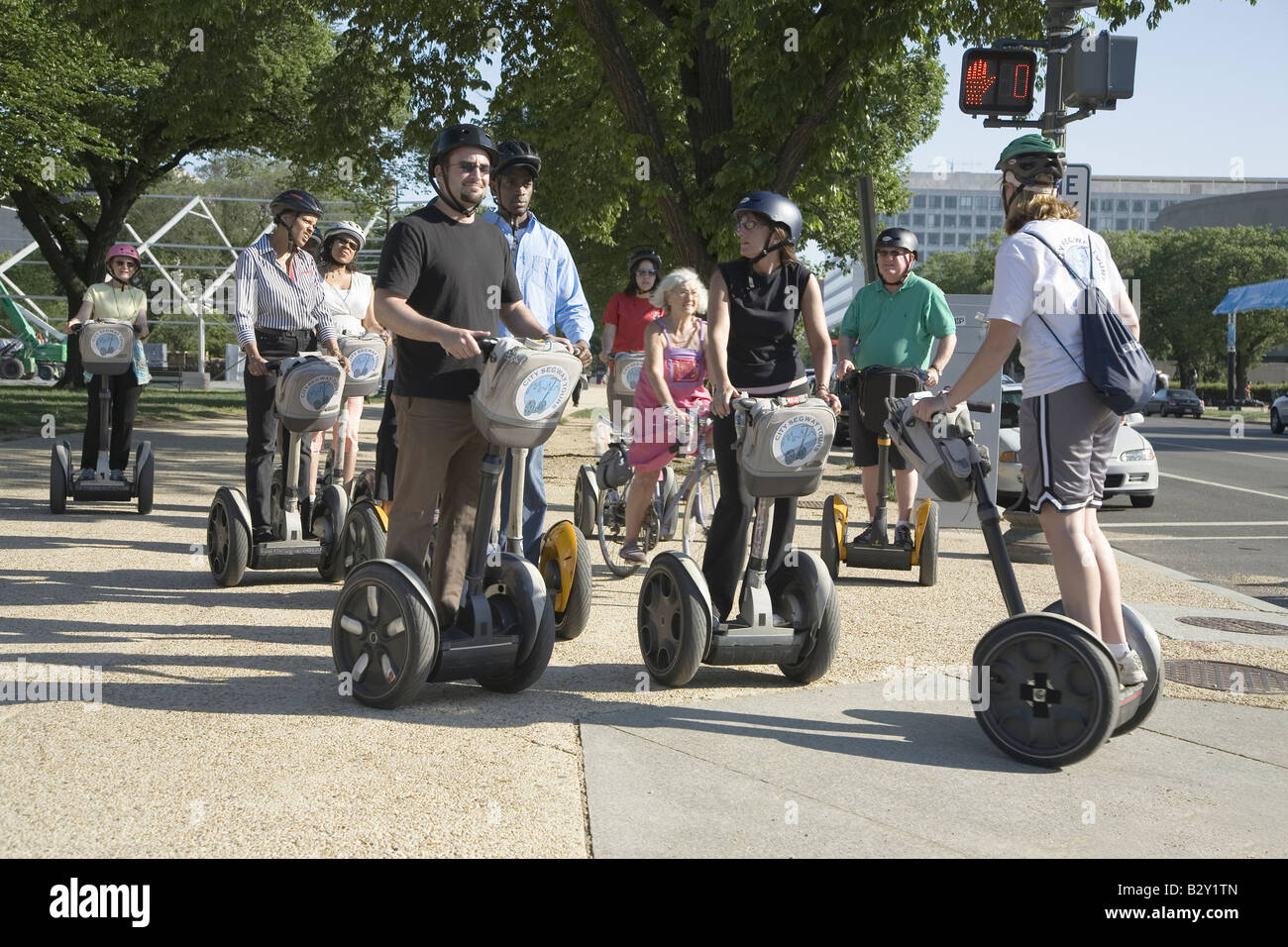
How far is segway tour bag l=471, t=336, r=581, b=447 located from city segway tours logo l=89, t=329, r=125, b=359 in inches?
246

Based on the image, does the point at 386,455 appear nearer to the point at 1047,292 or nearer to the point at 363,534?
the point at 363,534

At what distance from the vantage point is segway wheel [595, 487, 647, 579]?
880 cm

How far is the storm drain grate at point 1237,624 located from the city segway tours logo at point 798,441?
335 cm

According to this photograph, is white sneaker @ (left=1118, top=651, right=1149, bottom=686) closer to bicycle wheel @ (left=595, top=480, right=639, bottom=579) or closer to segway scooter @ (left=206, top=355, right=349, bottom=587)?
bicycle wheel @ (left=595, top=480, right=639, bottom=579)

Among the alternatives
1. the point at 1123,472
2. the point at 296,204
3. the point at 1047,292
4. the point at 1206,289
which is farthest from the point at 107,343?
the point at 1206,289

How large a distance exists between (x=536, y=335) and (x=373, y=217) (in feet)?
106

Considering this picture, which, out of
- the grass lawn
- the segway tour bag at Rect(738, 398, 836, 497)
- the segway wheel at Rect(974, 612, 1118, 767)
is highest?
the segway tour bag at Rect(738, 398, 836, 497)

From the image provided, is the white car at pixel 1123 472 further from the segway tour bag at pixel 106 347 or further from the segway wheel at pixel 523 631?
the segway wheel at pixel 523 631

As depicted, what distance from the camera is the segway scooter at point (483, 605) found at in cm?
500

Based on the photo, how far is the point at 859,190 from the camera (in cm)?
1399

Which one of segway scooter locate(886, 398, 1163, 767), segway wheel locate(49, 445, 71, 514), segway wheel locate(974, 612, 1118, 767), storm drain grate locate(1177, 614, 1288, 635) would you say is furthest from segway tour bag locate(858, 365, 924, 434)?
segway wheel locate(49, 445, 71, 514)

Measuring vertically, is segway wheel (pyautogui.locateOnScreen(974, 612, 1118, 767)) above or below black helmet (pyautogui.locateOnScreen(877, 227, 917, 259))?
below

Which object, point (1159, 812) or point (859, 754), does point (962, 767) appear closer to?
point (859, 754)
